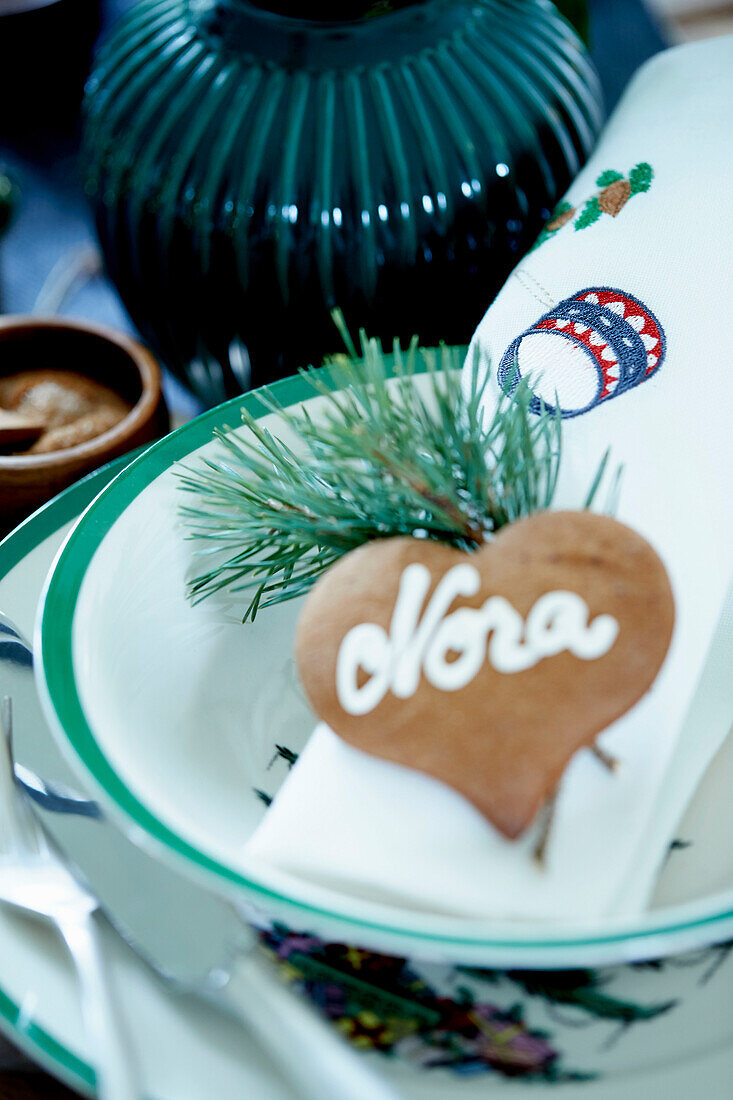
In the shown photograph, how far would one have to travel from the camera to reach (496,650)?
24cm

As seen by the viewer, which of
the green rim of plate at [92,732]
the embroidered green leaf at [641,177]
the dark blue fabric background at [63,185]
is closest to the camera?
the green rim of plate at [92,732]

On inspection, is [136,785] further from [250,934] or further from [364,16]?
[364,16]

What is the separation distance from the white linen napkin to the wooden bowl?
0.15 meters

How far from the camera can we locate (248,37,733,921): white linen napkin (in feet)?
0.79

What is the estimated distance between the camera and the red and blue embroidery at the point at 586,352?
12.2 inches

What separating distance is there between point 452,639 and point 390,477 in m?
0.05

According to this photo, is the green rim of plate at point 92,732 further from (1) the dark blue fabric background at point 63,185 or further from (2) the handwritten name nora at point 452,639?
(1) the dark blue fabric background at point 63,185

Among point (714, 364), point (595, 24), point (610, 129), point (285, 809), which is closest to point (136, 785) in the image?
point (285, 809)

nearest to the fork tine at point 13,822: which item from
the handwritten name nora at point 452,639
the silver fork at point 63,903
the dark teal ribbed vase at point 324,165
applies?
the silver fork at point 63,903

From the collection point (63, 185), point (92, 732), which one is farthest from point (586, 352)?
point (63, 185)

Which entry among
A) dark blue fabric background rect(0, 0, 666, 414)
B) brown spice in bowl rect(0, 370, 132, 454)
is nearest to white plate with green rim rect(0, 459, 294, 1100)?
brown spice in bowl rect(0, 370, 132, 454)

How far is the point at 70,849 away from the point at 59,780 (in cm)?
3

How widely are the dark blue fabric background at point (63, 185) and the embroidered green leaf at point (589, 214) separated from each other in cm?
23

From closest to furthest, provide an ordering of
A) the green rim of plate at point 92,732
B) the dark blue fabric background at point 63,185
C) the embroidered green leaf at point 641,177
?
1. the green rim of plate at point 92,732
2. the embroidered green leaf at point 641,177
3. the dark blue fabric background at point 63,185
